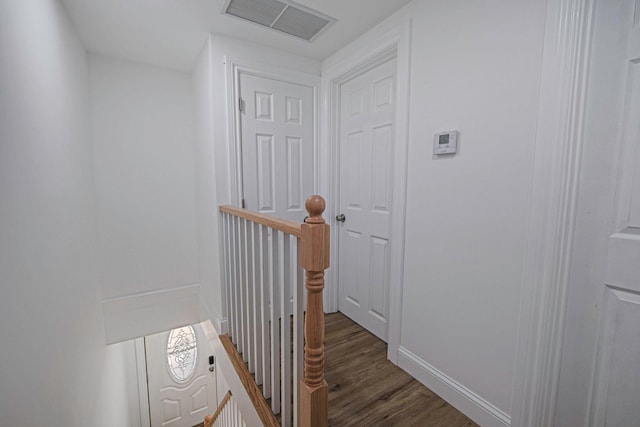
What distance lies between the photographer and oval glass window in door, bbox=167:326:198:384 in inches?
147

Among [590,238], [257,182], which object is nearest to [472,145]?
[590,238]

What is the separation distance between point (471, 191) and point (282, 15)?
1.55 m

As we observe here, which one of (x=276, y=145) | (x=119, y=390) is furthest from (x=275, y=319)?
(x=119, y=390)

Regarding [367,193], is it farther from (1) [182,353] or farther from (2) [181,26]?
(1) [182,353]

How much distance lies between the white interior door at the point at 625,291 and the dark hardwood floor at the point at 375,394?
1.94ft

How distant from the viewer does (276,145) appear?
222cm

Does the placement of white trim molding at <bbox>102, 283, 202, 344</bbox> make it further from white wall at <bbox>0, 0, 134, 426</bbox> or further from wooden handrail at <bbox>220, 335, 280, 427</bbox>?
wooden handrail at <bbox>220, 335, 280, 427</bbox>

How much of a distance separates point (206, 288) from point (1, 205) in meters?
1.79

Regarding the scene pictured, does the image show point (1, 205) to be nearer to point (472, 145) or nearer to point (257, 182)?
point (257, 182)

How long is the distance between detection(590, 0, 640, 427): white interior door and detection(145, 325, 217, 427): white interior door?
4045 millimetres

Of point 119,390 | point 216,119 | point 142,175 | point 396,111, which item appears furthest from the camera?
point 119,390

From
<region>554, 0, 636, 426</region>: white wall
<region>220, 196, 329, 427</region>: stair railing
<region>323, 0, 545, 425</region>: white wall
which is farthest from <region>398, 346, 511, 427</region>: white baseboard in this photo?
<region>220, 196, 329, 427</region>: stair railing

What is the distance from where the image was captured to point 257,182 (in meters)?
2.17

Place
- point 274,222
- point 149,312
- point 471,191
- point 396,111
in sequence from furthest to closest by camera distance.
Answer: point 149,312, point 396,111, point 471,191, point 274,222
